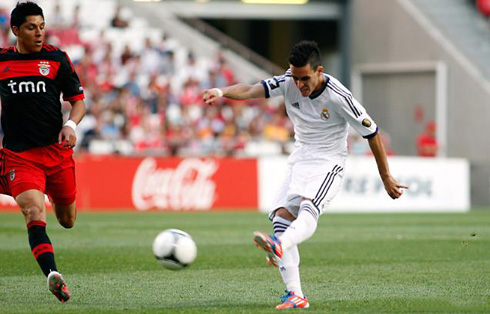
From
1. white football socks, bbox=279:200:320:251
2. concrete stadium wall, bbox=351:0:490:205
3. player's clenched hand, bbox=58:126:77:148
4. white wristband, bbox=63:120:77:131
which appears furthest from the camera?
concrete stadium wall, bbox=351:0:490:205

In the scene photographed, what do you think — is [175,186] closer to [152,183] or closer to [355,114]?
[152,183]

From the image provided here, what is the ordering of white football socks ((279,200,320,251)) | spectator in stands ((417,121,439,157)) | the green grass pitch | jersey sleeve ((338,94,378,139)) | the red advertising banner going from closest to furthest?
white football socks ((279,200,320,251)) → jersey sleeve ((338,94,378,139)) → the green grass pitch → the red advertising banner → spectator in stands ((417,121,439,157))

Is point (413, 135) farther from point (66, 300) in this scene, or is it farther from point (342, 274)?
point (66, 300)

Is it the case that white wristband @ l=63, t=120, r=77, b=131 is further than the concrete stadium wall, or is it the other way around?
the concrete stadium wall

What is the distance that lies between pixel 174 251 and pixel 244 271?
2907 millimetres

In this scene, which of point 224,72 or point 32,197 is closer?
point 32,197

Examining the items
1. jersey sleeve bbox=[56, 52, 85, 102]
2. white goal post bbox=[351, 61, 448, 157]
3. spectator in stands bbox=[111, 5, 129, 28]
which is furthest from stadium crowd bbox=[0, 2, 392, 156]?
jersey sleeve bbox=[56, 52, 85, 102]

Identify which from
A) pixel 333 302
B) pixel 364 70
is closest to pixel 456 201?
pixel 364 70

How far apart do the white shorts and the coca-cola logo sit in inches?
540

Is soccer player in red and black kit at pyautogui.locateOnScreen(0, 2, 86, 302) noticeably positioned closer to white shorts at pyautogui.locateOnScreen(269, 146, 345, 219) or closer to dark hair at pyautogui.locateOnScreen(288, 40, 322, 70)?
white shorts at pyautogui.locateOnScreen(269, 146, 345, 219)

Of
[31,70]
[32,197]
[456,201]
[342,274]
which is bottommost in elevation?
[456,201]

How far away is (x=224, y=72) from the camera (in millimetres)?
27719

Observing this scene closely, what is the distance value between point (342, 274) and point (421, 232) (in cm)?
626

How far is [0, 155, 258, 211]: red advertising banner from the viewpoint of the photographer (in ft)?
70.7
